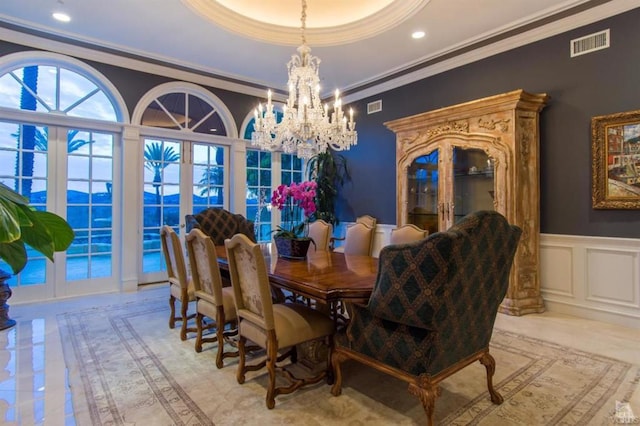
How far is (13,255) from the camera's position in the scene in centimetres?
102

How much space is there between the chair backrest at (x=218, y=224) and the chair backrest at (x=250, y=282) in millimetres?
2053

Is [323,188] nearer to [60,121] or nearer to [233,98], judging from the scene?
[233,98]

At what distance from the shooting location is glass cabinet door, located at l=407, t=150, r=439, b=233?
4367 mm

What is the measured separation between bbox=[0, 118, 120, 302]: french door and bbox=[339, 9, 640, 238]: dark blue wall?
459 centimetres

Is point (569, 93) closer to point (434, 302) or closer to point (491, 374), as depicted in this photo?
point (491, 374)

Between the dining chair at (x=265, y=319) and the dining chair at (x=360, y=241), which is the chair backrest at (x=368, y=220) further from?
the dining chair at (x=265, y=319)

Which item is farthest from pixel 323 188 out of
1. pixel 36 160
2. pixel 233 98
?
pixel 36 160

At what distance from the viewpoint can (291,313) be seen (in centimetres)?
231

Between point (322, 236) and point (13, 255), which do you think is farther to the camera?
point (322, 236)

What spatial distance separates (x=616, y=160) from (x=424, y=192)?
189 centimetres

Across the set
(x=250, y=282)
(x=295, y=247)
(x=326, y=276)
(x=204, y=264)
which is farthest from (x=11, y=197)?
(x=295, y=247)

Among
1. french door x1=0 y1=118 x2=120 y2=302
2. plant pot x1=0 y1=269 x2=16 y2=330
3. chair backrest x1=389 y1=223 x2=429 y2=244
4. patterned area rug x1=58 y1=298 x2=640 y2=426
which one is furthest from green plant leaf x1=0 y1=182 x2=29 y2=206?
french door x1=0 y1=118 x2=120 y2=302

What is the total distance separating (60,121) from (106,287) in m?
2.15

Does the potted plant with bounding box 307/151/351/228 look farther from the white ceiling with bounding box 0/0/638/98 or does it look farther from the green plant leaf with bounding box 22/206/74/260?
the green plant leaf with bounding box 22/206/74/260
